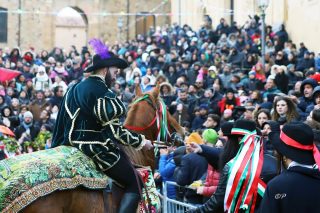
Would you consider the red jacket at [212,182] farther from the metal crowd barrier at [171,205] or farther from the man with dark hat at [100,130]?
the man with dark hat at [100,130]

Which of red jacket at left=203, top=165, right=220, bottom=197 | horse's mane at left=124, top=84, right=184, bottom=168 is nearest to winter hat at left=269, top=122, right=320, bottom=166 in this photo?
red jacket at left=203, top=165, right=220, bottom=197

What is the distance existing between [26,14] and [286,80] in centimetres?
3084

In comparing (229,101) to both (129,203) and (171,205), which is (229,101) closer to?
(171,205)

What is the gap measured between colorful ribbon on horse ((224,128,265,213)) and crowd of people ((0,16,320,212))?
100 mm

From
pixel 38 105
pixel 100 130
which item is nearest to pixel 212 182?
pixel 100 130

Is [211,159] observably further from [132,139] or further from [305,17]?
[305,17]

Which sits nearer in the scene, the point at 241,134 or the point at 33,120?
the point at 241,134

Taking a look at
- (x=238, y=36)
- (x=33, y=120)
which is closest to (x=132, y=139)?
(x=33, y=120)

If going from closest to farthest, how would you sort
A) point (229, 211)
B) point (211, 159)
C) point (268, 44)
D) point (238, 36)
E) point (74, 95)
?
point (229, 211), point (74, 95), point (211, 159), point (268, 44), point (238, 36)

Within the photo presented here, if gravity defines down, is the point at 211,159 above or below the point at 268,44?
below

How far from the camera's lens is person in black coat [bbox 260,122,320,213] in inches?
206

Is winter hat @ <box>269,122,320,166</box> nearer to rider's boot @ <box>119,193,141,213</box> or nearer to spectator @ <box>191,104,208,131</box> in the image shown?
rider's boot @ <box>119,193,141,213</box>

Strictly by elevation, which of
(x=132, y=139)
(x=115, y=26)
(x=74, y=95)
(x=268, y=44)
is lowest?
(x=132, y=139)

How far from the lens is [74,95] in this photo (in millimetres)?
7113
